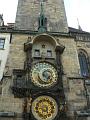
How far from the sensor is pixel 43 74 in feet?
51.8

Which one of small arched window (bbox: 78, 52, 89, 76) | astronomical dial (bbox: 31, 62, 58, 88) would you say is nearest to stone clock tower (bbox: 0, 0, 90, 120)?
astronomical dial (bbox: 31, 62, 58, 88)

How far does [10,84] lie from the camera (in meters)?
15.3

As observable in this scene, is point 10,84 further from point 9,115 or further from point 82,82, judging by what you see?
point 82,82

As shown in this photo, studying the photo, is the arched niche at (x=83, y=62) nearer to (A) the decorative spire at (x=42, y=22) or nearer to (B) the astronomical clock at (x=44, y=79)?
(B) the astronomical clock at (x=44, y=79)

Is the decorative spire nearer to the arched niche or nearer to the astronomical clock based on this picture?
the astronomical clock

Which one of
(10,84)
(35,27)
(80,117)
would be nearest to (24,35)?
(35,27)

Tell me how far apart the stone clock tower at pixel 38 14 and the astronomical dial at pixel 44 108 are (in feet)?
21.9

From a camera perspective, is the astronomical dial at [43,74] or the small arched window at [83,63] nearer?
the astronomical dial at [43,74]

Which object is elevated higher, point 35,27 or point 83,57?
point 35,27

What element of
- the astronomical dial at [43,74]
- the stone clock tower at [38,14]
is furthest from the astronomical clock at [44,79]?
the stone clock tower at [38,14]

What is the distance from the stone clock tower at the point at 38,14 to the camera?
770 inches

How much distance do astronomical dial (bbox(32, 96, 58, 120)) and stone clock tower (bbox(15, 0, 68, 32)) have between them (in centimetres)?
668

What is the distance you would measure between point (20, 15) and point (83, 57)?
6.34 meters

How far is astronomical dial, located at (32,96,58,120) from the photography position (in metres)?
14.3
